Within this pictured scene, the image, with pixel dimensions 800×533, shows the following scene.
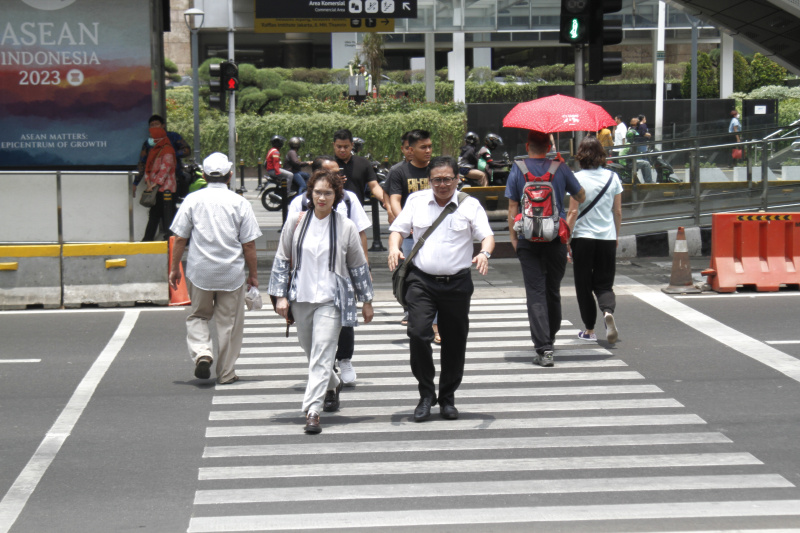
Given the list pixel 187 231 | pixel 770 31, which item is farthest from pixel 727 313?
pixel 770 31

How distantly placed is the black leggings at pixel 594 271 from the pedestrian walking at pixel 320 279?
9.96 feet

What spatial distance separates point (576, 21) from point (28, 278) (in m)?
7.62

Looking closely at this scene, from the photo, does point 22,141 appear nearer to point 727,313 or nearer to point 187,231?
point 187,231

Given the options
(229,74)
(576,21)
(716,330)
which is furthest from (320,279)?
(229,74)

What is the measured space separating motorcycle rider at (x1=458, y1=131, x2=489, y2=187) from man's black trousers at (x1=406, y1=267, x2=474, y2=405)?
11.0 metres

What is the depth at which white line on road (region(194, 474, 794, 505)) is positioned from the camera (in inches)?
225

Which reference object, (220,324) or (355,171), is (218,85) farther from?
(220,324)

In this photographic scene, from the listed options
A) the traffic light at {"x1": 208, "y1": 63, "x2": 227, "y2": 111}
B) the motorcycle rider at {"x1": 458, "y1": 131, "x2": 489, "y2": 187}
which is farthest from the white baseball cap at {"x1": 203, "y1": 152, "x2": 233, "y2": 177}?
the traffic light at {"x1": 208, "y1": 63, "x2": 227, "y2": 111}

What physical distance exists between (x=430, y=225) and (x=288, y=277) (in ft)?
3.24

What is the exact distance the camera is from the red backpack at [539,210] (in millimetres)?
8602

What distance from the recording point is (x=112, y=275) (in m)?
12.1

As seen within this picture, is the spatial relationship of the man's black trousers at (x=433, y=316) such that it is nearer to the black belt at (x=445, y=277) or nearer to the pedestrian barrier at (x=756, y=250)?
the black belt at (x=445, y=277)

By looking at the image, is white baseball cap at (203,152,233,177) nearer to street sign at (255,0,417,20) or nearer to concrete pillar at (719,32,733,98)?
street sign at (255,0,417,20)

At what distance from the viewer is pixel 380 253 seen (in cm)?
1630
